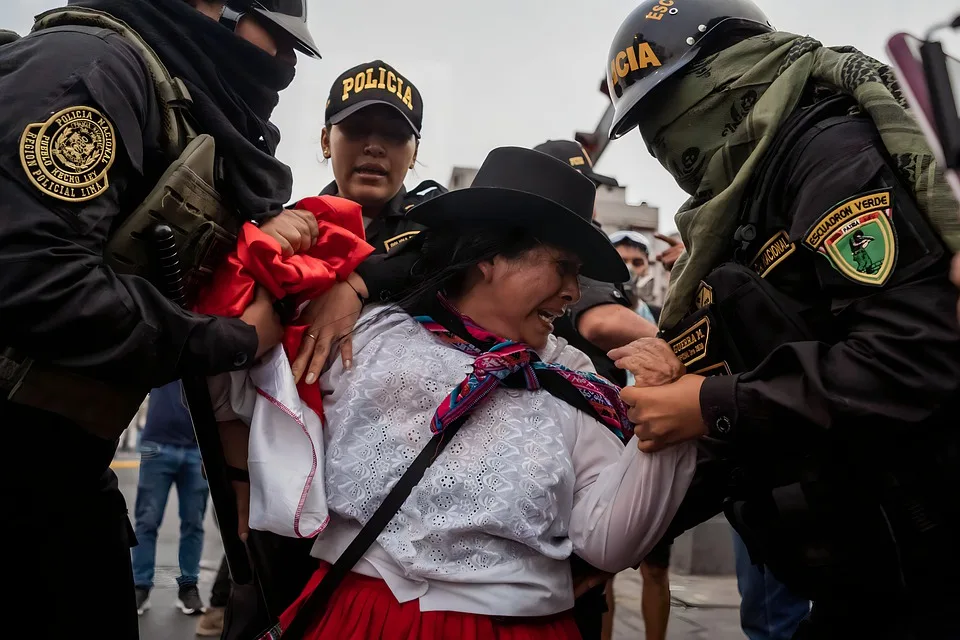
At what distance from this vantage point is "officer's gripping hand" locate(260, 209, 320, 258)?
72.2 inches

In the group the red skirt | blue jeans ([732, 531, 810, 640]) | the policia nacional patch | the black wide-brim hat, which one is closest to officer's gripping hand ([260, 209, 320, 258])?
the black wide-brim hat

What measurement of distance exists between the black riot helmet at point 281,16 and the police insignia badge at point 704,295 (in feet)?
4.17

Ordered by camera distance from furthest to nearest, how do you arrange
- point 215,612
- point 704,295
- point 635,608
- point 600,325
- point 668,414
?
point 635,608
point 215,612
point 600,325
point 704,295
point 668,414

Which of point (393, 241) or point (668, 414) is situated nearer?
point (668, 414)

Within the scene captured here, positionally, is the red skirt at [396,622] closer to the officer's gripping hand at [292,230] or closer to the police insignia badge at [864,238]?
the officer's gripping hand at [292,230]

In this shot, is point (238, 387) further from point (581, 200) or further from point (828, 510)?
point (828, 510)

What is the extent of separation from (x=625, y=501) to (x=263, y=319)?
3.23 ft

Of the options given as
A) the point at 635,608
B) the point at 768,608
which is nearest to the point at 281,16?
the point at 768,608

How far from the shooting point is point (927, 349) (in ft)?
4.33

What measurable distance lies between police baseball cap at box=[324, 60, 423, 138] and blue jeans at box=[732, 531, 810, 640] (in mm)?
2214

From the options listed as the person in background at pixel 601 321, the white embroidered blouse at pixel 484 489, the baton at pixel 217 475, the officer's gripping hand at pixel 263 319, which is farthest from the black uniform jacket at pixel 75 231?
the person in background at pixel 601 321

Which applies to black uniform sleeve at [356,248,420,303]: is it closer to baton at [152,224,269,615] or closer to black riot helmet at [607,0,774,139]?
baton at [152,224,269,615]

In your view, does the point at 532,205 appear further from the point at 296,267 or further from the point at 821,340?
the point at 821,340

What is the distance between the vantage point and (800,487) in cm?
154
